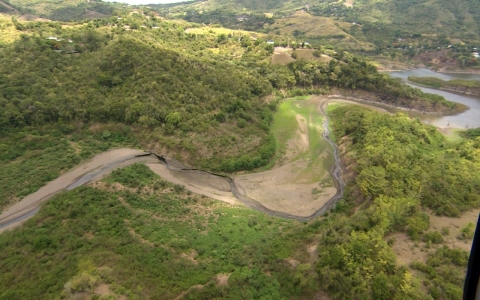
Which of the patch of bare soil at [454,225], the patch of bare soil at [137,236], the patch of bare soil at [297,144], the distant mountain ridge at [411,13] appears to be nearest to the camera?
the patch of bare soil at [454,225]

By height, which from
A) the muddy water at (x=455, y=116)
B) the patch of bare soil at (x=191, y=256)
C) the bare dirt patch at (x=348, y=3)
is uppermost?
the bare dirt patch at (x=348, y=3)

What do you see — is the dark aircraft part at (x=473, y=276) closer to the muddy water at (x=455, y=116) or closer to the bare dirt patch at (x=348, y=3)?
the muddy water at (x=455, y=116)

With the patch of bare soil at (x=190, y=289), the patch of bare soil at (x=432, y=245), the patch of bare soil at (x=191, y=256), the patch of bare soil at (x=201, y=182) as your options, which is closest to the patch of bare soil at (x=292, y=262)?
the patch of bare soil at (x=190, y=289)

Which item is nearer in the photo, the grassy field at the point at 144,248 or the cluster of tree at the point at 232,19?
the grassy field at the point at 144,248

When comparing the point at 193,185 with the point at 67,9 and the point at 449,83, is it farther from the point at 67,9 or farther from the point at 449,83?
the point at 67,9

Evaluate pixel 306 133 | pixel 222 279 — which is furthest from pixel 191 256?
pixel 306 133

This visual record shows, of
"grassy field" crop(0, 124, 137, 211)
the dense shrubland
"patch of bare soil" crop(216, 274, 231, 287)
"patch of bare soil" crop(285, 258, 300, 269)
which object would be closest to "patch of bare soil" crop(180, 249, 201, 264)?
"patch of bare soil" crop(216, 274, 231, 287)

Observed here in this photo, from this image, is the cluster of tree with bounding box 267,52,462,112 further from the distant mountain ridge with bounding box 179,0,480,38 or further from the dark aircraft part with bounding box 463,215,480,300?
the distant mountain ridge with bounding box 179,0,480,38
